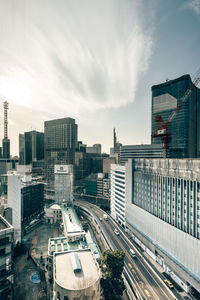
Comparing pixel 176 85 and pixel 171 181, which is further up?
pixel 176 85

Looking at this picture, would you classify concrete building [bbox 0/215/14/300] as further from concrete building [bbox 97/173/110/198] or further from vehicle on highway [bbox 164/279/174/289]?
concrete building [bbox 97/173/110/198]

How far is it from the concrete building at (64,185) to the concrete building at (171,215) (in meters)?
68.8

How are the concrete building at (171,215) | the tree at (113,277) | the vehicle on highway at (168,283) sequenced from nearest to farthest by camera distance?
1. the tree at (113,277)
2. the concrete building at (171,215)
3. the vehicle on highway at (168,283)

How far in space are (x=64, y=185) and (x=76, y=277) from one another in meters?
97.2

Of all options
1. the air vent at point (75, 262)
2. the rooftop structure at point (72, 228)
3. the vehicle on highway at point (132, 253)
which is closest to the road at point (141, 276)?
the vehicle on highway at point (132, 253)

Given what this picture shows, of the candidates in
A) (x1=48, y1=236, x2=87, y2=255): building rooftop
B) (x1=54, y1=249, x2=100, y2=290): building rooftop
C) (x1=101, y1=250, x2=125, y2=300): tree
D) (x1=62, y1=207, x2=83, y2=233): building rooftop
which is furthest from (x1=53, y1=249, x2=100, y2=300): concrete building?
(x1=62, y1=207, x2=83, y2=233): building rooftop

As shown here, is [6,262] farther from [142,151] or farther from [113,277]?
[142,151]

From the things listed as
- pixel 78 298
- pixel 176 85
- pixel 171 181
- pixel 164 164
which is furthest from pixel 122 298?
pixel 176 85

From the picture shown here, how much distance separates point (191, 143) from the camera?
637ft

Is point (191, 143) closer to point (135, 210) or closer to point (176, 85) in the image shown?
point (176, 85)

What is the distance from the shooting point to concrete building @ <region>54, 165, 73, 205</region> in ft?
452

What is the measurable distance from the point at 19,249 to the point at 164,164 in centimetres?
7973

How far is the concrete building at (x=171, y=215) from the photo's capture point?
2023 inches

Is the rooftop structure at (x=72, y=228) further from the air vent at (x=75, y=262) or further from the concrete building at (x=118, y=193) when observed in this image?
the concrete building at (x=118, y=193)
